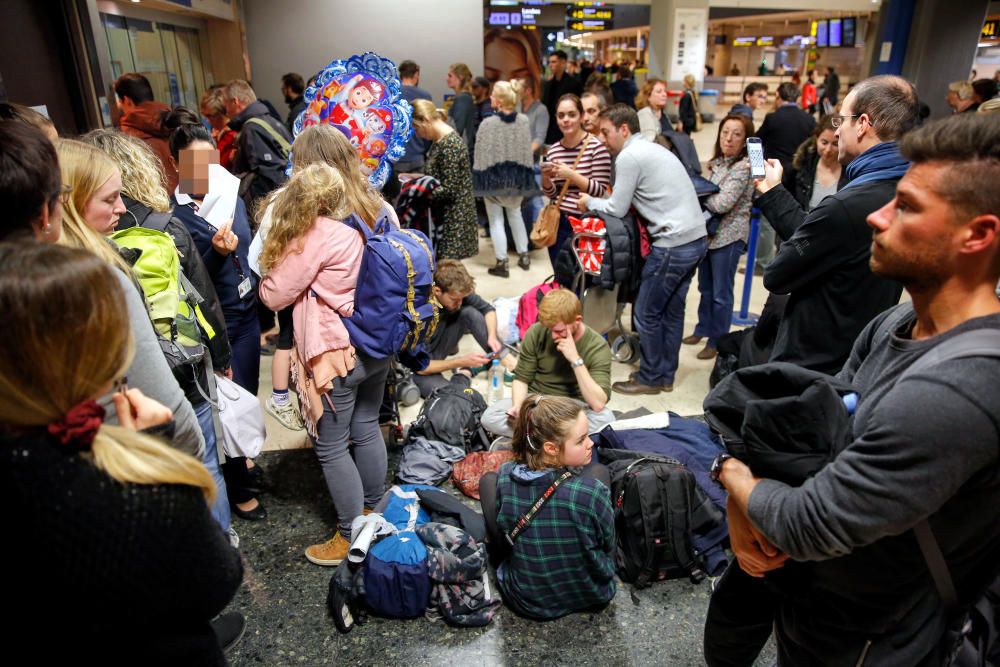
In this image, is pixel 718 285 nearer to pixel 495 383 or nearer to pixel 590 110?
pixel 495 383

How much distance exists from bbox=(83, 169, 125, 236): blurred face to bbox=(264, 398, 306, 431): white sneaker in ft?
3.67

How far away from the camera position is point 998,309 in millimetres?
1090

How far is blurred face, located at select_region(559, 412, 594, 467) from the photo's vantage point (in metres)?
2.33

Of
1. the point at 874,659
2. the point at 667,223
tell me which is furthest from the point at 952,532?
the point at 667,223

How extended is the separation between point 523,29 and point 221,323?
37.2 feet

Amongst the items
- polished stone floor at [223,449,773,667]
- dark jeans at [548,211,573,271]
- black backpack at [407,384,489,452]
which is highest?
dark jeans at [548,211,573,271]

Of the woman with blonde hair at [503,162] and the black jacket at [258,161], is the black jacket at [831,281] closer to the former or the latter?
the black jacket at [258,161]

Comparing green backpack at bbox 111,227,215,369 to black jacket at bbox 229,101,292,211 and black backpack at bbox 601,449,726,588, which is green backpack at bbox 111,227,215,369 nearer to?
black backpack at bbox 601,449,726,588

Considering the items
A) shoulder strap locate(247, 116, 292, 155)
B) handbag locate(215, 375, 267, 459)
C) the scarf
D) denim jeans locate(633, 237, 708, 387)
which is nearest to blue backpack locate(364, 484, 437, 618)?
handbag locate(215, 375, 267, 459)

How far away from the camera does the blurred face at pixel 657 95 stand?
19.7 ft

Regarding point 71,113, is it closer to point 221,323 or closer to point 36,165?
point 221,323

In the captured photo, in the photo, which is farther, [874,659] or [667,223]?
[667,223]

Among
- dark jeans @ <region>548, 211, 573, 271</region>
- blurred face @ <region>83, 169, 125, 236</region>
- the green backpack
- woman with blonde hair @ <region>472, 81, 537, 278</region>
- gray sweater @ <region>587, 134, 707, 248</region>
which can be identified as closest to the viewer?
blurred face @ <region>83, 169, 125, 236</region>

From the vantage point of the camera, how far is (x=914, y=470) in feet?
3.31
